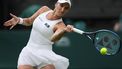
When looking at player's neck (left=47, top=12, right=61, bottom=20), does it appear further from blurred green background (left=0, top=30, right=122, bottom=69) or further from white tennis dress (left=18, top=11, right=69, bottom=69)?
blurred green background (left=0, top=30, right=122, bottom=69)

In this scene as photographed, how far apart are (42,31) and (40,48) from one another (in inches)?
10.7

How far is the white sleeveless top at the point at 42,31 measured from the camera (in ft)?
33.4

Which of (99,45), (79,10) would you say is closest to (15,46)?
(79,10)

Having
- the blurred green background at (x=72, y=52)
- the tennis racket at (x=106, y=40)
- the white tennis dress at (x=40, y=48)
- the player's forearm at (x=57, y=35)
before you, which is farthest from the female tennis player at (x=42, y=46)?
the blurred green background at (x=72, y=52)

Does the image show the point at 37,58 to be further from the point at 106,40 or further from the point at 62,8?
the point at 106,40

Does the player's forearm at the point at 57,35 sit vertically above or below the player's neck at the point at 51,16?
below

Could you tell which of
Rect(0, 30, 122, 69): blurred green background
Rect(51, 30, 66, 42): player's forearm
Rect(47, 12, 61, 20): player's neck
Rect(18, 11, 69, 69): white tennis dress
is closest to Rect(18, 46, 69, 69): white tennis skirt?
Rect(18, 11, 69, 69): white tennis dress

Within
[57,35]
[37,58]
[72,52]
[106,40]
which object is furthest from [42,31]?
[72,52]

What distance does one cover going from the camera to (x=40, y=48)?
10352mm

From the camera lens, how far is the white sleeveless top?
10172mm

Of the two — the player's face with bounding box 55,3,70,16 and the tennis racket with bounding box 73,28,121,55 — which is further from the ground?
the player's face with bounding box 55,3,70,16

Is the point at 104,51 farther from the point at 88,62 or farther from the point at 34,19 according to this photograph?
the point at 88,62

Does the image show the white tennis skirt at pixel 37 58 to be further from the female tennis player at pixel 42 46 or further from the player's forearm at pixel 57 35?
the player's forearm at pixel 57 35

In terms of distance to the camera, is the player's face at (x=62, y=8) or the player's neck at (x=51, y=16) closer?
the player's face at (x=62, y=8)
